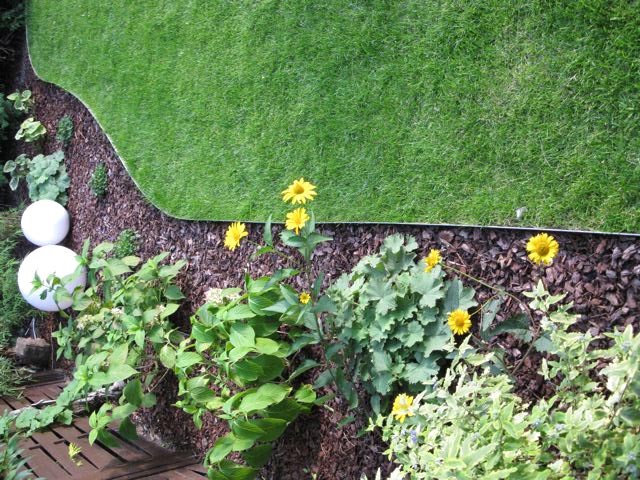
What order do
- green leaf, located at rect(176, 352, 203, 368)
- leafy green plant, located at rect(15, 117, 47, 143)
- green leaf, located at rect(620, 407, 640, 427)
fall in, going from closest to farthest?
1. green leaf, located at rect(620, 407, 640, 427)
2. green leaf, located at rect(176, 352, 203, 368)
3. leafy green plant, located at rect(15, 117, 47, 143)

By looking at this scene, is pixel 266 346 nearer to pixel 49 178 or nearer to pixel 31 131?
pixel 49 178

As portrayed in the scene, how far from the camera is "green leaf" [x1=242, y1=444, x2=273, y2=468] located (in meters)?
2.77

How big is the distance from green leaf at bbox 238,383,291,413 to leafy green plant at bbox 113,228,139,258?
6.35ft

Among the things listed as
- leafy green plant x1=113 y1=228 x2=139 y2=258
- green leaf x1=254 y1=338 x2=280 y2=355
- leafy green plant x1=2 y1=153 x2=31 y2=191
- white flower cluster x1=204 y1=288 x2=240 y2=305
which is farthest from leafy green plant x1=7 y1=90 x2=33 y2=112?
green leaf x1=254 y1=338 x2=280 y2=355

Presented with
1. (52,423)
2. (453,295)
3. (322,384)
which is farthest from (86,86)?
(453,295)

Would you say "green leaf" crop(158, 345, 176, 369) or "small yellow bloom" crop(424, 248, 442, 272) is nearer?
"small yellow bloom" crop(424, 248, 442, 272)

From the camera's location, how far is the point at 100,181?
15.4 feet

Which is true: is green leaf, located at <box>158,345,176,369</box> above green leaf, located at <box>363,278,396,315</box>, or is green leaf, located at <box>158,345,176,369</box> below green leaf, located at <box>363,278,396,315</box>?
below

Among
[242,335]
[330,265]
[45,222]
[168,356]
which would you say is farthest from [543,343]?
[45,222]

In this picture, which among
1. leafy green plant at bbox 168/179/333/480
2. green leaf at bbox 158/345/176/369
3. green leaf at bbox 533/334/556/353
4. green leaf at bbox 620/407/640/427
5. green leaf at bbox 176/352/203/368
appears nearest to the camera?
green leaf at bbox 620/407/640/427

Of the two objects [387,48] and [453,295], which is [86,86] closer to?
[387,48]

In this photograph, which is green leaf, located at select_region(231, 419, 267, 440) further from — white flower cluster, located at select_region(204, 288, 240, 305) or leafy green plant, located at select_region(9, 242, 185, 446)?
leafy green plant, located at select_region(9, 242, 185, 446)

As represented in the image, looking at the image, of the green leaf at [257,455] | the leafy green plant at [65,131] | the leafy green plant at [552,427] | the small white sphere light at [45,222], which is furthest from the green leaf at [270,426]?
the leafy green plant at [65,131]

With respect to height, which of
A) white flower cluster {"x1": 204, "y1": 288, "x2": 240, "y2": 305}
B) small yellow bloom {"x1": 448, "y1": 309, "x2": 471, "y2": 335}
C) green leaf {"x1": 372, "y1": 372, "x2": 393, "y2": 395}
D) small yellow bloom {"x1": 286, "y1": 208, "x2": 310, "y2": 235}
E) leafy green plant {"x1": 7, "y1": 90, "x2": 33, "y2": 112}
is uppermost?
leafy green plant {"x1": 7, "y1": 90, "x2": 33, "y2": 112}
